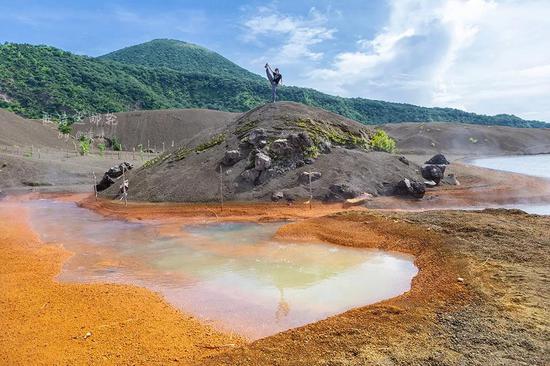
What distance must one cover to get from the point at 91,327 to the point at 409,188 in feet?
64.1

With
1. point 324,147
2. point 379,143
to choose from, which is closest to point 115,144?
point 379,143

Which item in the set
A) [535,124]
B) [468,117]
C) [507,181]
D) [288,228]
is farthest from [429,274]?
[535,124]

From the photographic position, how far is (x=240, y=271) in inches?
453

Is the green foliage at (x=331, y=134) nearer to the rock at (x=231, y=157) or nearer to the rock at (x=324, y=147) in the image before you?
the rock at (x=324, y=147)

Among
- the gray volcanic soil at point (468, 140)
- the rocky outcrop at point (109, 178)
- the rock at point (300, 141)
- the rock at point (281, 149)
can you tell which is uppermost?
the gray volcanic soil at point (468, 140)

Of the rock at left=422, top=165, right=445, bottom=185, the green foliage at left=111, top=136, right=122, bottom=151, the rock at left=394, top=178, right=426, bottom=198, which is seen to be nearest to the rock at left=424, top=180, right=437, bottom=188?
the rock at left=422, top=165, right=445, bottom=185

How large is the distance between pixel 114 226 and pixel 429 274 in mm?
13519

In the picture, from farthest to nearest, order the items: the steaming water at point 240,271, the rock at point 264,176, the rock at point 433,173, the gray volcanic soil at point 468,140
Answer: the gray volcanic soil at point 468,140 → the rock at point 433,173 → the rock at point 264,176 → the steaming water at point 240,271

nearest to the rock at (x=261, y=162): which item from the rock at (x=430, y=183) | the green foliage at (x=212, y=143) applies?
the green foliage at (x=212, y=143)

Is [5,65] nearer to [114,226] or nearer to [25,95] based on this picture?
[25,95]

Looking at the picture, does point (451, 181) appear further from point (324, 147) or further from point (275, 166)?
point (275, 166)

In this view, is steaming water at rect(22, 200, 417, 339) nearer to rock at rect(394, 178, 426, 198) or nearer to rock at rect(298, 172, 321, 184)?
rock at rect(298, 172, 321, 184)

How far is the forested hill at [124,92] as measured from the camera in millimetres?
100562

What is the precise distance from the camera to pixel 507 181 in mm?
29469
